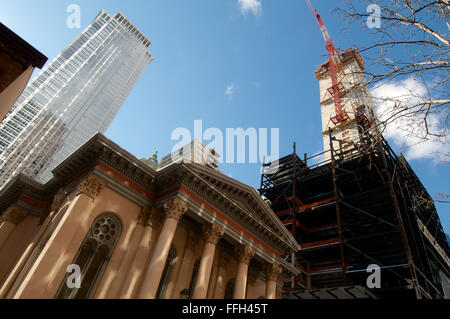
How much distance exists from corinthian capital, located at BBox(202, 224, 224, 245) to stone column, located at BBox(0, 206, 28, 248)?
1252cm

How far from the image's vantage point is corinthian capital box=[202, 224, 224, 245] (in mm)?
15241

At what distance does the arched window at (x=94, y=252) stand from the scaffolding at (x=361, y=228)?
58.5 feet

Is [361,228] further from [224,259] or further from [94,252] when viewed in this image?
[94,252]

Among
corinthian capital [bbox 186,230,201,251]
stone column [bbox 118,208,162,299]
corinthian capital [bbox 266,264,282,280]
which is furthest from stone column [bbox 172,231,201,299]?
corinthian capital [bbox 266,264,282,280]

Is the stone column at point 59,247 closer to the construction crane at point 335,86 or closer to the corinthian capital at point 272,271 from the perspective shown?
the corinthian capital at point 272,271

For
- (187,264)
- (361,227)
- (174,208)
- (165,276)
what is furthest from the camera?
(361,227)

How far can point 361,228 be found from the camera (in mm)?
29094

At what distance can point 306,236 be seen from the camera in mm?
33969

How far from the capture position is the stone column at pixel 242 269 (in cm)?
1546

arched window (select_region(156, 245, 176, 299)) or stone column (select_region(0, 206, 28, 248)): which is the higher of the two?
stone column (select_region(0, 206, 28, 248))

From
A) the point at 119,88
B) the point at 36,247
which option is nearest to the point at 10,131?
the point at 119,88

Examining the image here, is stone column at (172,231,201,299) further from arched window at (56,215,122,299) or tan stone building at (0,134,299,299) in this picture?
arched window at (56,215,122,299)

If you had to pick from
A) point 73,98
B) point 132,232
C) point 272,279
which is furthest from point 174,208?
point 73,98

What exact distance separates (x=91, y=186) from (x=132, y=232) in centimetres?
297
